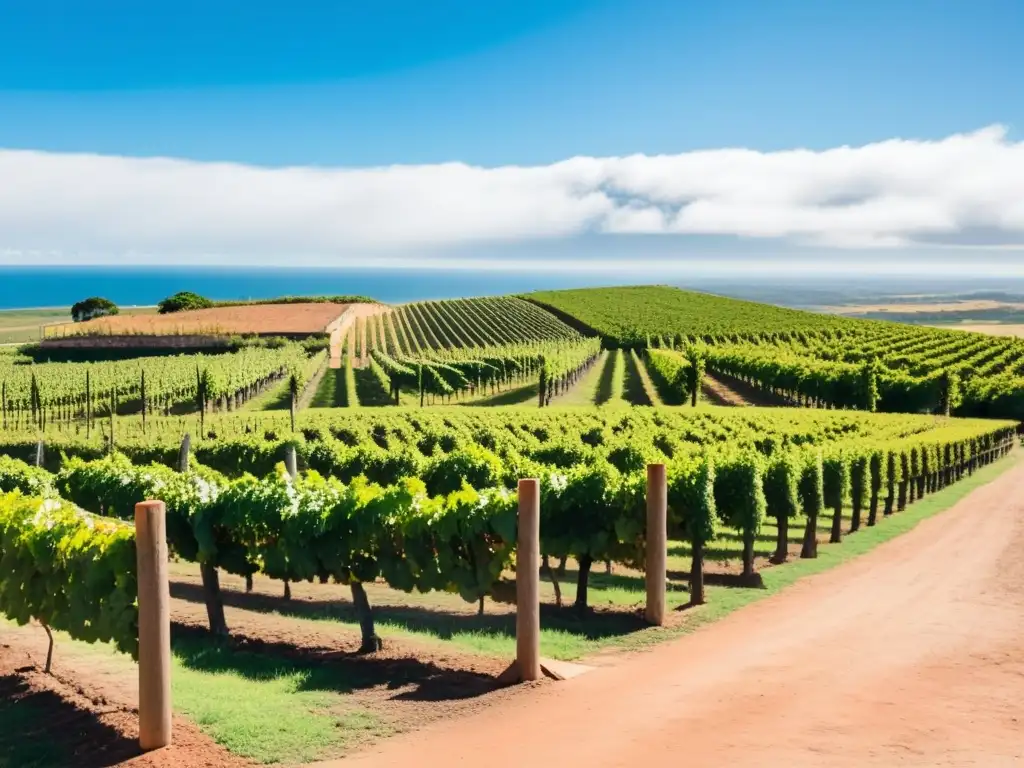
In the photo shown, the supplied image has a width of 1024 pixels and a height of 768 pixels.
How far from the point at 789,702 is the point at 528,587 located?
3.02m

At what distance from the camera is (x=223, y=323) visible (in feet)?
364

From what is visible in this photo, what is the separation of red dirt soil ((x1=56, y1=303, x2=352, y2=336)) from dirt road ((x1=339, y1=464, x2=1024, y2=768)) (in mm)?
95799

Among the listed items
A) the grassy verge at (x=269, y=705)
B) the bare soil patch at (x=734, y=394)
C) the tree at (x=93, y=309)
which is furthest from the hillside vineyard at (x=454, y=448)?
the tree at (x=93, y=309)

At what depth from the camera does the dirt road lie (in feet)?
25.8

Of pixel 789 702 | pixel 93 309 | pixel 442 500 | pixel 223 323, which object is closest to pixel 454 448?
pixel 442 500

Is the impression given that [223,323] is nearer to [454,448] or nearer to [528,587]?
[454,448]

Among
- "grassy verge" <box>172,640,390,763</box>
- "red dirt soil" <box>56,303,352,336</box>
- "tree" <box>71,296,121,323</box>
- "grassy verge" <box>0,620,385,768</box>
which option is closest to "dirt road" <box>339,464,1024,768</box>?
"grassy verge" <box>172,640,390,763</box>

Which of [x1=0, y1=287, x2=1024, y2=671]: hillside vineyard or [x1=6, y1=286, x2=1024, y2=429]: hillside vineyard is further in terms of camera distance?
[x1=6, y1=286, x2=1024, y2=429]: hillside vineyard

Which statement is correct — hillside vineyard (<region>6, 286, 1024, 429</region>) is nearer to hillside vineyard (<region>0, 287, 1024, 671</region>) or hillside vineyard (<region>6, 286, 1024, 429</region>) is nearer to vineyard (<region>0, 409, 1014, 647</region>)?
hillside vineyard (<region>0, 287, 1024, 671</region>)

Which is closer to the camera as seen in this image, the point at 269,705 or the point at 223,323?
the point at 269,705

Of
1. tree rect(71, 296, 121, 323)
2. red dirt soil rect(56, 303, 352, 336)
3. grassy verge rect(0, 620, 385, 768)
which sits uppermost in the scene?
tree rect(71, 296, 121, 323)

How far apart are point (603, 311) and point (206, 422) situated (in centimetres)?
9787

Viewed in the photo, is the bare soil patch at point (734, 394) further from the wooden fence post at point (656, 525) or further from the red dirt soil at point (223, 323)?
the wooden fence post at point (656, 525)

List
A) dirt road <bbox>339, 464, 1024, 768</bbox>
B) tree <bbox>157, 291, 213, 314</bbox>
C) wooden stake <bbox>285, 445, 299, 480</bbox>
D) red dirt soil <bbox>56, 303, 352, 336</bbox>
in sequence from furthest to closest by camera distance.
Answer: tree <bbox>157, 291, 213, 314</bbox> < red dirt soil <bbox>56, 303, 352, 336</bbox> < wooden stake <bbox>285, 445, 299, 480</bbox> < dirt road <bbox>339, 464, 1024, 768</bbox>
